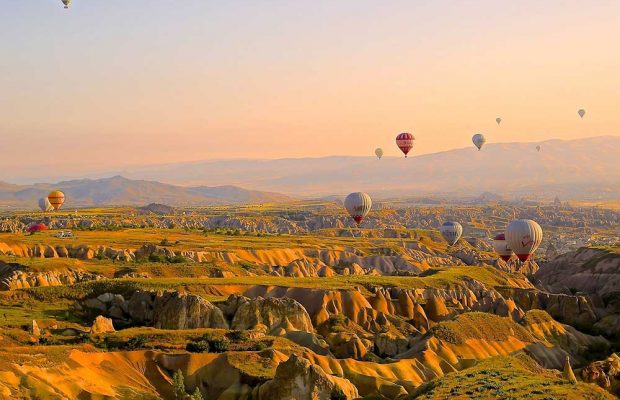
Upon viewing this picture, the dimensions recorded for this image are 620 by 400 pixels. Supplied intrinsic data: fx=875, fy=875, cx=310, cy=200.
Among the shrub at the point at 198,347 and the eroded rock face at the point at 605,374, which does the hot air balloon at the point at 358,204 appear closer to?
the eroded rock face at the point at 605,374

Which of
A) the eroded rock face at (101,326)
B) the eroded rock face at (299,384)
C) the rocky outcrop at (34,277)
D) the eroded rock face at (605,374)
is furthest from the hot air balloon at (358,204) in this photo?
the eroded rock face at (299,384)

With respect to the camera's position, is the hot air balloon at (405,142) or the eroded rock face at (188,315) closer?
the eroded rock face at (188,315)

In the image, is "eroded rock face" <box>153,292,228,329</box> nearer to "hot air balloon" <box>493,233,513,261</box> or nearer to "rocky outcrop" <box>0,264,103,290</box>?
"rocky outcrop" <box>0,264,103,290</box>

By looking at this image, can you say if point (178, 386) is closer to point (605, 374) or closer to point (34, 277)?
point (605, 374)

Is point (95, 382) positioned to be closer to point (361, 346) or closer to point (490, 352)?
point (361, 346)

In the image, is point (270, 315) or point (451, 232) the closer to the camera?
point (270, 315)

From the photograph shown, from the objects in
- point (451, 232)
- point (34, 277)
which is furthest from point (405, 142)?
point (34, 277)
